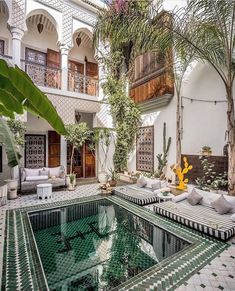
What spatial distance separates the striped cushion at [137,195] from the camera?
22.8ft

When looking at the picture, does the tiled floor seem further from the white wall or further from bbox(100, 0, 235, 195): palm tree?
the white wall

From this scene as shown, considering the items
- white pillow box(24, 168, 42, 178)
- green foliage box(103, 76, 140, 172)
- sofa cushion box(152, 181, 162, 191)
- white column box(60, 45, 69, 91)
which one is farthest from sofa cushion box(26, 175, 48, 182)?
sofa cushion box(152, 181, 162, 191)

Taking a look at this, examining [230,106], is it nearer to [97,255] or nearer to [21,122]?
[97,255]

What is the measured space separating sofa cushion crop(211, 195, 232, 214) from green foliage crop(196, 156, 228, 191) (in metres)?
1.68

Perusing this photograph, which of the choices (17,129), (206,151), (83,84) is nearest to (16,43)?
(17,129)

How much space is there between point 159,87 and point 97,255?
7.29 meters

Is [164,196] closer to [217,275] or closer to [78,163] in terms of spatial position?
[217,275]

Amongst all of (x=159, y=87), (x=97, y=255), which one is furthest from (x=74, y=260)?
(x=159, y=87)

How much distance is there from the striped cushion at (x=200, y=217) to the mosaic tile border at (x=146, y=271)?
0.15 m

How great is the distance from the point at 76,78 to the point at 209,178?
27.1 feet

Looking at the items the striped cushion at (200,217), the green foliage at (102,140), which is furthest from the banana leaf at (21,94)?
the green foliage at (102,140)

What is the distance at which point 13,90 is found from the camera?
1.75m

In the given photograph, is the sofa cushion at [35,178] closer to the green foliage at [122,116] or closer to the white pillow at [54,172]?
the white pillow at [54,172]

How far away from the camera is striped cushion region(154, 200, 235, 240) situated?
14.7ft
